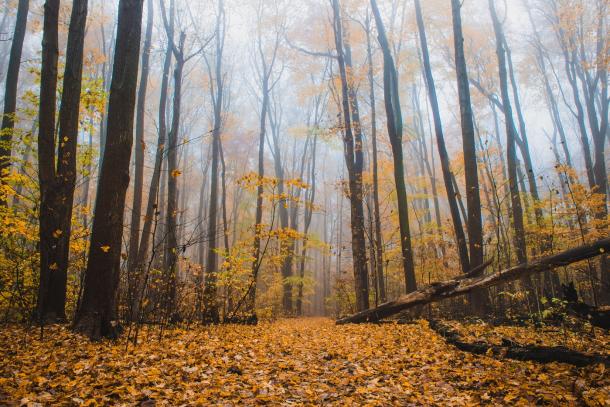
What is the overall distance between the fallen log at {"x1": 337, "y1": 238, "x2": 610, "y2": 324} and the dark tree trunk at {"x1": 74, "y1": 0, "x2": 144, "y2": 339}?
16.8 feet

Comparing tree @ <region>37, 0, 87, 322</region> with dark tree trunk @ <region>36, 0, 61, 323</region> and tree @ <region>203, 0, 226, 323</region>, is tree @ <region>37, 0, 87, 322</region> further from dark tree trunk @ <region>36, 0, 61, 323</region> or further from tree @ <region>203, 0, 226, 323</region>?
tree @ <region>203, 0, 226, 323</region>

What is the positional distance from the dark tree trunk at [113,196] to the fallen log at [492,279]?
5109 mm

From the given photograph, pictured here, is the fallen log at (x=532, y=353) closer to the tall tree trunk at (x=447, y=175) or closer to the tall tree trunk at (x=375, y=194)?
the tall tree trunk at (x=447, y=175)

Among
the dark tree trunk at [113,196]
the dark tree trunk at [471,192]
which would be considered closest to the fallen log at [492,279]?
the dark tree trunk at [471,192]

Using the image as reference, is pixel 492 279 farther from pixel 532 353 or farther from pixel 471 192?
pixel 471 192

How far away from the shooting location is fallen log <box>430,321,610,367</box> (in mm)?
3307

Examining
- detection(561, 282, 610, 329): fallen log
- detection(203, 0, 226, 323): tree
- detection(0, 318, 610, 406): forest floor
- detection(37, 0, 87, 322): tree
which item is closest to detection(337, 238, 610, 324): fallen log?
detection(561, 282, 610, 329): fallen log

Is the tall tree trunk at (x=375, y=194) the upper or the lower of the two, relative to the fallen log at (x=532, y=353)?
upper

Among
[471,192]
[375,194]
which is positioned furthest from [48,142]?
[375,194]

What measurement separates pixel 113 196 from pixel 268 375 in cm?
305

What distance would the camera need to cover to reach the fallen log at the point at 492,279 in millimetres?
4650

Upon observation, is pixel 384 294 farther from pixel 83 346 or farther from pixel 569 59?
pixel 569 59

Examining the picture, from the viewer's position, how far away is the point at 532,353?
12.1 ft

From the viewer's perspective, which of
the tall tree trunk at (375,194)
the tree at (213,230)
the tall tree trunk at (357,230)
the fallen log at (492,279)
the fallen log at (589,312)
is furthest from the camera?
the tall tree trunk at (375,194)
